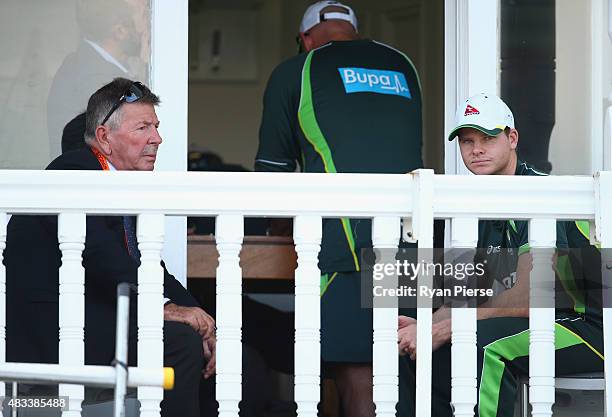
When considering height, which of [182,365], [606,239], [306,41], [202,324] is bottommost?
[182,365]

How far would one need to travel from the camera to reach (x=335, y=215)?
3.21 meters

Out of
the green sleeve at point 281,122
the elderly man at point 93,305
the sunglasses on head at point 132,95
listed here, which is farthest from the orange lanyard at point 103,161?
the green sleeve at point 281,122

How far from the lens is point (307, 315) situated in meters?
3.20

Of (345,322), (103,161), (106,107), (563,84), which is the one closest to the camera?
(103,161)

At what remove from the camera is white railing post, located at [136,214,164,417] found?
3.18 m

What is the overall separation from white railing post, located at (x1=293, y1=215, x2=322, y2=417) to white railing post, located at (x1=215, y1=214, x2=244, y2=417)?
0.49ft

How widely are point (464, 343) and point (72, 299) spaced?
101 cm

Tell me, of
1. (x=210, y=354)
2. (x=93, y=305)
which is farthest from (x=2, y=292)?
(x=210, y=354)

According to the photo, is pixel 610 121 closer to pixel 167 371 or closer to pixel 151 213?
pixel 151 213

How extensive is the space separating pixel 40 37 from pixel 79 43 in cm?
14

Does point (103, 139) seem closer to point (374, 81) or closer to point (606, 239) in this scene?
point (374, 81)

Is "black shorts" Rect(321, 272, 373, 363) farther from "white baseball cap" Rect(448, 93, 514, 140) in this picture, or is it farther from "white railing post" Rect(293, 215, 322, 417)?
"white railing post" Rect(293, 215, 322, 417)

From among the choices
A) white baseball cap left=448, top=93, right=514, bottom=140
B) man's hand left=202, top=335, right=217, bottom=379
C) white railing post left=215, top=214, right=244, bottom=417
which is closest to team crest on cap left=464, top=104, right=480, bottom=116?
white baseball cap left=448, top=93, right=514, bottom=140

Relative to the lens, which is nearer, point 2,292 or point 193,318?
point 2,292
